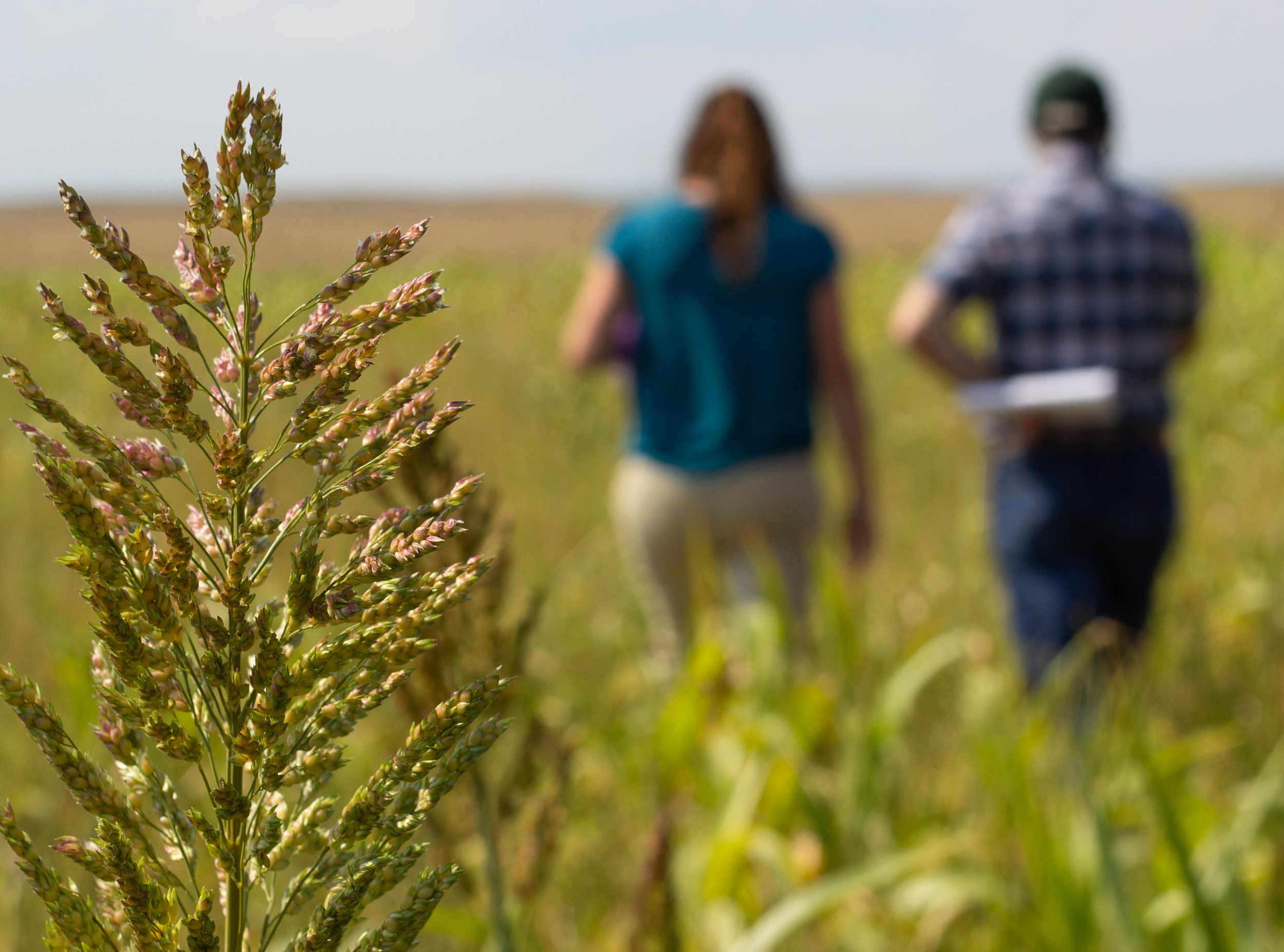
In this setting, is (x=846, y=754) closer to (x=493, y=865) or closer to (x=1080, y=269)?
(x=1080, y=269)

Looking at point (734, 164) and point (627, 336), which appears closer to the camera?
point (734, 164)

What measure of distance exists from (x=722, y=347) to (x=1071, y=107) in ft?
3.51

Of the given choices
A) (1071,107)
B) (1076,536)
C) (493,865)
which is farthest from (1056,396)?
(493,865)

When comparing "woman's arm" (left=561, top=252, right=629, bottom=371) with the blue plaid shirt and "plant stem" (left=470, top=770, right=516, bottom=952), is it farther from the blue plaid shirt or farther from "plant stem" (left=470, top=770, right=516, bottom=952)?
"plant stem" (left=470, top=770, right=516, bottom=952)

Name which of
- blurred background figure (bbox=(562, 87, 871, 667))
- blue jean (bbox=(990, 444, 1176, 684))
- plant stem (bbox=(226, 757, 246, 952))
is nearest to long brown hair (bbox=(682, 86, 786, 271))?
blurred background figure (bbox=(562, 87, 871, 667))

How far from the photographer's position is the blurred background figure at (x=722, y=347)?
309cm

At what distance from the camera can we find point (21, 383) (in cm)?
29

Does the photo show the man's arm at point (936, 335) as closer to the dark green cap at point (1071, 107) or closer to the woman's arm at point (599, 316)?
the dark green cap at point (1071, 107)

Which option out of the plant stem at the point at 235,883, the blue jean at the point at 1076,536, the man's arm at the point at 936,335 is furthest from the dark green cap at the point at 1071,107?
the plant stem at the point at 235,883

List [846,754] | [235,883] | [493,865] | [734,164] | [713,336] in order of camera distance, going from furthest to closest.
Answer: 1. [713,336]
2. [734,164]
3. [846,754]
4. [493,865]
5. [235,883]

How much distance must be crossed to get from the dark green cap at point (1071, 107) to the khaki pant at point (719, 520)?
3.44ft

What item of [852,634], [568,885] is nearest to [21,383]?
[568,885]

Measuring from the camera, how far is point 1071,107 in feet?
10.4

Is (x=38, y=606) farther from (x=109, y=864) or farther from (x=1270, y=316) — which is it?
(x=1270, y=316)
